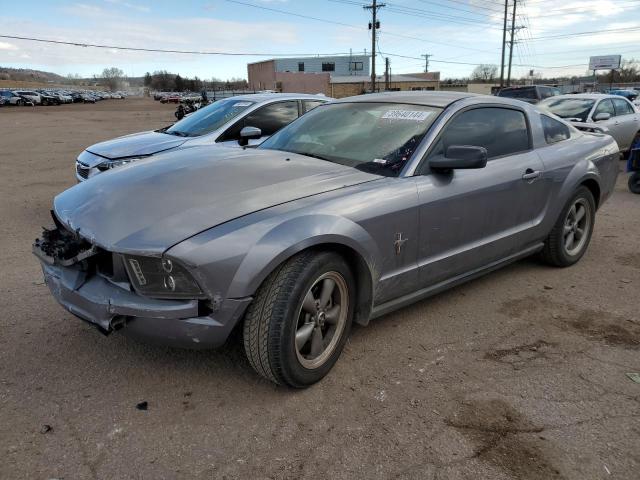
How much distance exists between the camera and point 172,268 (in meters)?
2.43

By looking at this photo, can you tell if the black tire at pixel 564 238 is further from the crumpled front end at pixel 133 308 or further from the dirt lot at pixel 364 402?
the crumpled front end at pixel 133 308

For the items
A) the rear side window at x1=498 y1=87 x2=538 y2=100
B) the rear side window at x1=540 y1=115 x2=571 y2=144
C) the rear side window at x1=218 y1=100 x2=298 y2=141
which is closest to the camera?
the rear side window at x1=540 y1=115 x2=571 y2=144

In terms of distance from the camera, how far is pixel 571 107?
36.4ft

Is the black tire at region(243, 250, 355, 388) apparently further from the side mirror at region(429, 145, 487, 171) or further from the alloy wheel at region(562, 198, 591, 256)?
the alloy wheel at region(562, 198, 591, 256)

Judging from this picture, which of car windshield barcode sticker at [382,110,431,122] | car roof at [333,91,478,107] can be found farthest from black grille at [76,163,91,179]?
car windshield barcode sticker at [382,110,431,122]

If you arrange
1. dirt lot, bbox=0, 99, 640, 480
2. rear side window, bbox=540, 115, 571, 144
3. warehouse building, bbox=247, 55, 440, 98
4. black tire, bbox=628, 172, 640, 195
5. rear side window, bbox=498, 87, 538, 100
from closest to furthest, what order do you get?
dirt lot, bbox=0, 99, 640, 480 → rear side window, bbox=540, 115, 571, 144 → black tire, bbox=628, 172, 640, 195 → rear side window, bbox=498, 87, 538, 100 → warehouse building, bbox=247, 55, 440, 98

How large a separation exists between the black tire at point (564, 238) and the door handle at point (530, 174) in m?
0.63

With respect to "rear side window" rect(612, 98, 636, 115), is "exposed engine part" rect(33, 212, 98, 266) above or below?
below

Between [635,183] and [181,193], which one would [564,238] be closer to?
[181,193]

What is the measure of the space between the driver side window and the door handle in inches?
7.6

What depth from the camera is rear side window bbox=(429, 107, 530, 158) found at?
3537 millimetres

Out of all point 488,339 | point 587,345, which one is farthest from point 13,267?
point 587,345

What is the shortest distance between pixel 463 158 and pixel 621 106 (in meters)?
10.8

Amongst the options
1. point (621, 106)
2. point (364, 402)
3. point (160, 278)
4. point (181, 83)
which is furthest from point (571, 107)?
point (181, 83)
